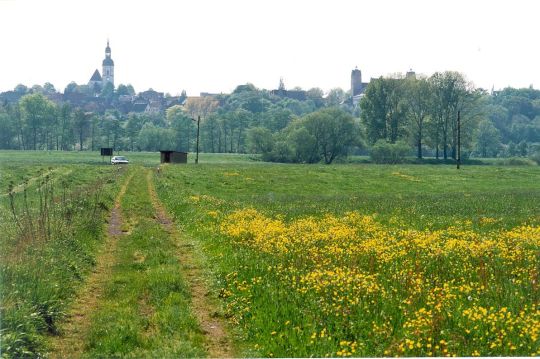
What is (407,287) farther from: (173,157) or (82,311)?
(173,157)

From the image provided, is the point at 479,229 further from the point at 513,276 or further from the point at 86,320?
the point at 86,320

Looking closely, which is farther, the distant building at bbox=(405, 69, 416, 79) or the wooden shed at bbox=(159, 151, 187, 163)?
the distant building at bbox=(405, 69, 416, 79)

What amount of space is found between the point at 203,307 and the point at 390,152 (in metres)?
91.3

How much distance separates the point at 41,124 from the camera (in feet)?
532

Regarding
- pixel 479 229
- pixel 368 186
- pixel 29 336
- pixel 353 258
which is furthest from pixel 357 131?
pixel 29 336

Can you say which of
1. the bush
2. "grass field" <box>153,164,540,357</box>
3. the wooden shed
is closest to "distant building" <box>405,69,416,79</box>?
the bush

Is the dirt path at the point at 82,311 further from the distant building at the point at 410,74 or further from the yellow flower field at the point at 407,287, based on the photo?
the distant building at the point at 410,74

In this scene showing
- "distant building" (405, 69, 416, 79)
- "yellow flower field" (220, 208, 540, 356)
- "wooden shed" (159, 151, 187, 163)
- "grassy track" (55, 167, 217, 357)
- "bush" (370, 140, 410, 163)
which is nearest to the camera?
"yellow flower field" (220, 208, 540, 356)

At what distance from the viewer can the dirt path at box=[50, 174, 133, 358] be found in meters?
9.62

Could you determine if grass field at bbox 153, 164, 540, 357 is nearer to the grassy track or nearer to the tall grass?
the grassy track

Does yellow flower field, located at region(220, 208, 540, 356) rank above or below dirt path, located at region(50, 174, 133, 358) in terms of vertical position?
above

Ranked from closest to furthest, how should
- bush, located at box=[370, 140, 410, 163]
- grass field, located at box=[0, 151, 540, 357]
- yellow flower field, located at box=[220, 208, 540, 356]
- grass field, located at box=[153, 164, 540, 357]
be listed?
yellow flower field, located at box=[220, 208, 540, 356] < grass field, located at box=[153, 164, 540, 357] < grass field, located at box=[0, 151, 540, 357] < bush, located at box=[370, 140, 410, 163]

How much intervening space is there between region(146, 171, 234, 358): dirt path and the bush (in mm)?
83114

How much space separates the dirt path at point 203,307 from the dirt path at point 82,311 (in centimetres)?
219
